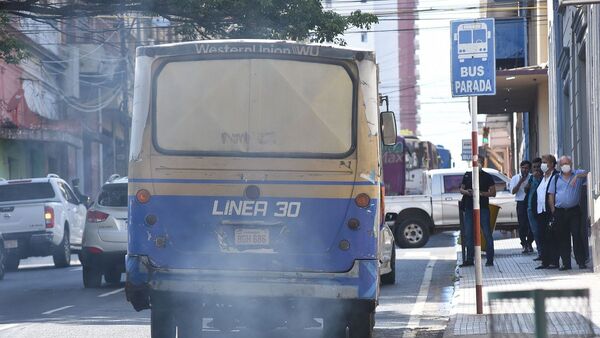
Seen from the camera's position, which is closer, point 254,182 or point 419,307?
point 254,182

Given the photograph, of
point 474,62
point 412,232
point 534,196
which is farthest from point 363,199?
point 412,232

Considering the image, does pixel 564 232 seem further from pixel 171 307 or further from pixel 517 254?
pixel 171 307

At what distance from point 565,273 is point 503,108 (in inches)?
935

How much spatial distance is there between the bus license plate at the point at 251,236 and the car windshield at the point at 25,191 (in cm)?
1568

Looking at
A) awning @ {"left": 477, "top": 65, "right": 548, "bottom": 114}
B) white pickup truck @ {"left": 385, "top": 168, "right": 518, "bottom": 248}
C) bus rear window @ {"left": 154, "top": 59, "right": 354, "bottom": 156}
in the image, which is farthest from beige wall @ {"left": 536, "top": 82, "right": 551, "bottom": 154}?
bus rear window @ {"left": 154, "top": 59, "right": 354, "bottom": 156}

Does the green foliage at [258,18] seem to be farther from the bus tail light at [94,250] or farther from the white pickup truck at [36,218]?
the white pickup truck at [36,218]

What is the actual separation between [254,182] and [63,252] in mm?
16590

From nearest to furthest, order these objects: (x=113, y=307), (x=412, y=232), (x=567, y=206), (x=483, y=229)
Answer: (x=113, y=307)
(x=567, y=206)
(x=483, y=229)
(x=412, y=232)

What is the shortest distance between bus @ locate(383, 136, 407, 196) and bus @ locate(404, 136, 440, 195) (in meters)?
0.50

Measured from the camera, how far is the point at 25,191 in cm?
2573

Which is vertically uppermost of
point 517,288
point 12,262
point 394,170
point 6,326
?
point 394,170

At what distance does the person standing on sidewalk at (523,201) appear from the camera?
23703 millimetres

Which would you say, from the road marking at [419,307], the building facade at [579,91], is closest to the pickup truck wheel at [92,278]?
the road marking at [419,307]

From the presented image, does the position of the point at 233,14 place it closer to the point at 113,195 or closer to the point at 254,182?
the point at 113,195
